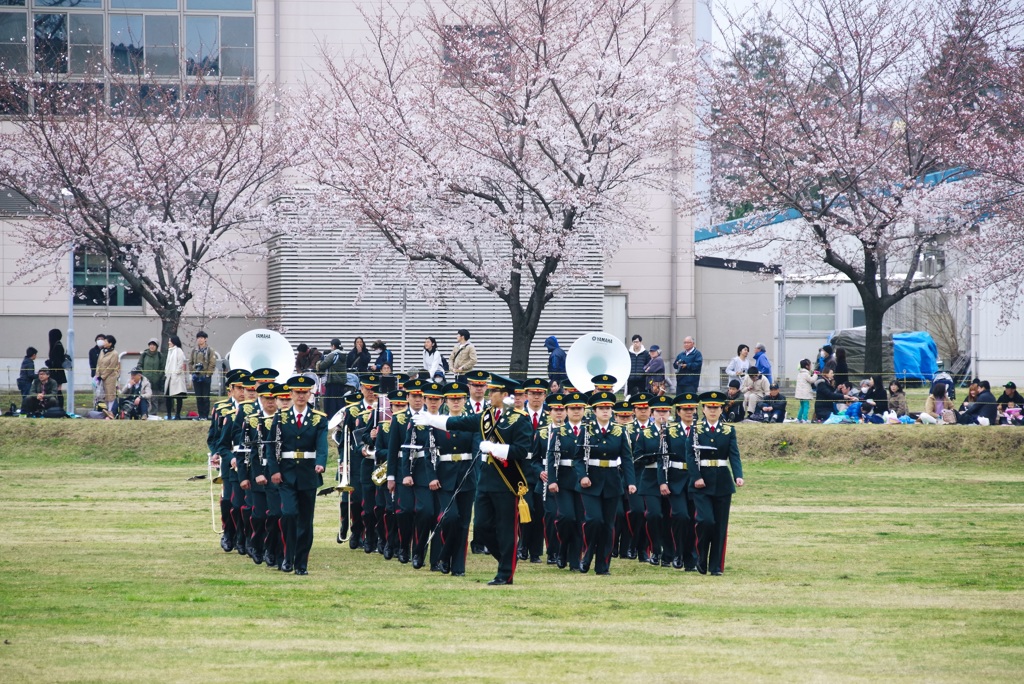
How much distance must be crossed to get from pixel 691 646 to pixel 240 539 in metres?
6.43

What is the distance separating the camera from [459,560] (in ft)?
45.7

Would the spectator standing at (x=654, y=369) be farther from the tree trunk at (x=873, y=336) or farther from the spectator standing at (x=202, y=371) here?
the spectator standing at (x=202, y=371)

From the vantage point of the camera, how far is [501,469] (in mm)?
13266

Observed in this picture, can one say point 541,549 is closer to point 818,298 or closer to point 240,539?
point 240,539

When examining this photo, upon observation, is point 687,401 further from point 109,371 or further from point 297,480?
point 109,371

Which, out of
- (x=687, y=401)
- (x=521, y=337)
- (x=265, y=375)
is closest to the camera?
(x=687, y=401)

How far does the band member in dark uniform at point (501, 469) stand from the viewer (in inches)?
520

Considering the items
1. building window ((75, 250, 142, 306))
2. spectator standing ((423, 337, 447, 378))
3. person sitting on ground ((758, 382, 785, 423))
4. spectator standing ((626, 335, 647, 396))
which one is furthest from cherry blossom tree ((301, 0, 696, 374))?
building window ((75, 250, 142, 306))

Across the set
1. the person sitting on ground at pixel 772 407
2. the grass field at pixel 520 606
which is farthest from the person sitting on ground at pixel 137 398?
the person sitting on ground at pixel 772 407

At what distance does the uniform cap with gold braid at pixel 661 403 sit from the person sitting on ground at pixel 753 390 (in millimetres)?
12777

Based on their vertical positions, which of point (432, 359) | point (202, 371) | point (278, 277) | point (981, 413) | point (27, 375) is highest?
point (278, 277)

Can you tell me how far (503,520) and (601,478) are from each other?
1362 mm

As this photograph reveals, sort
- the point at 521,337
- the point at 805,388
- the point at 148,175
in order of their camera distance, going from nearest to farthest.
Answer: the point at 805,388
the point at 521,337
the point at 148,175

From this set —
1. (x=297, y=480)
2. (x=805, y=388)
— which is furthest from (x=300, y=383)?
(x=805, y=388)
